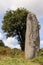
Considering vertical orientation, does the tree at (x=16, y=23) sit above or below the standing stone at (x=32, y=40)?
above

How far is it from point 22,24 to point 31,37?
8.24 metres

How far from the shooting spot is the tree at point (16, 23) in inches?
1603

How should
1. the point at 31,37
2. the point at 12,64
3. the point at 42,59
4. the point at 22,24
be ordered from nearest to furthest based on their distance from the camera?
1. the point at 12,64
2. the point at 42,59
3. the point at 31,37
4. the point at 22,24

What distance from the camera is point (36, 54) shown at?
3278cm

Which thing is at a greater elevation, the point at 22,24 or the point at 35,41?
the point at 22,24

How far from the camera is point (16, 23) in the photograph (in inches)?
1604

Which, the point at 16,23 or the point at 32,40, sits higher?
the point at 16,23

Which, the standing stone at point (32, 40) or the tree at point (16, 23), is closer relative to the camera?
the standing stone at point (32, 40)

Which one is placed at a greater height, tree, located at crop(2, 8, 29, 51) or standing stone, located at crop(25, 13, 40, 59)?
tree, located at crop(2, 8, 29, 51)

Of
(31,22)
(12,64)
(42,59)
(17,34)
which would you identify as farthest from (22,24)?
(12,64)

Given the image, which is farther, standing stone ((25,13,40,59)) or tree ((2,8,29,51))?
tree ((2,8,29,51))

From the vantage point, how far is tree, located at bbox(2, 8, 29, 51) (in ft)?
134

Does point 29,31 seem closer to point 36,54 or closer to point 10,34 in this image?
→ point 36,54

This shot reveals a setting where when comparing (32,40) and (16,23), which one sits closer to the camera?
(32,40)
